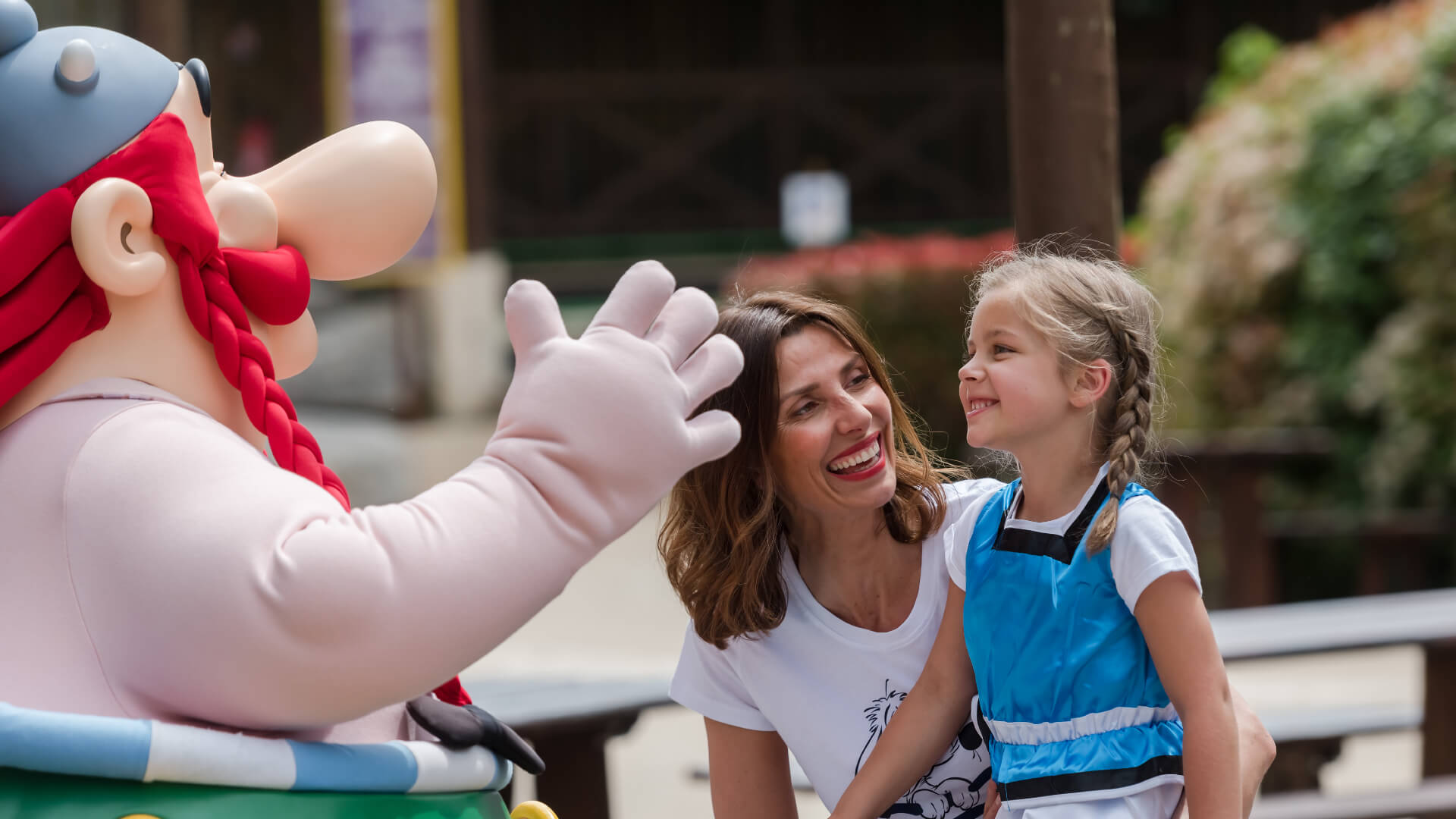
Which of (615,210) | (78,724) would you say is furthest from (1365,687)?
(615,210)

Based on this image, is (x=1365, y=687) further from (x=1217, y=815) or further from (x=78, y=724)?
(x=78, y=724)

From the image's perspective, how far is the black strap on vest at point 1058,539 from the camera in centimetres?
179

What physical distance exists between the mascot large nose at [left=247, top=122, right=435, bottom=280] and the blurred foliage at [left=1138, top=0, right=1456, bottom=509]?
415cm

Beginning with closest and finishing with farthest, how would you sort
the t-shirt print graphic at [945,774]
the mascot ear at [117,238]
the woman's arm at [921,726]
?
the mascot ear at [117,238] < the woman's arm at [921,726] < the t-shirt print graphic at [945,774]

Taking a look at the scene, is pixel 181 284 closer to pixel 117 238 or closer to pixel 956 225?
pixel 117 238

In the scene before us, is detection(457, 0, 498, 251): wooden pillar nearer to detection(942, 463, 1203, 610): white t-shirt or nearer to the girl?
the girl

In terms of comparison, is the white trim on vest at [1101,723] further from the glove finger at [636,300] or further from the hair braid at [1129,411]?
the glove finger at [636,300]

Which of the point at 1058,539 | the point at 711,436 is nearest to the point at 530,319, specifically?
the point at 711,436

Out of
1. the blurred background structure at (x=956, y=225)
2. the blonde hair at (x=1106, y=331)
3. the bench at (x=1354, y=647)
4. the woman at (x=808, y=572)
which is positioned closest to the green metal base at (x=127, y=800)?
the woman at (x=808, y=572)

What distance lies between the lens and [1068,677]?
1765 mm

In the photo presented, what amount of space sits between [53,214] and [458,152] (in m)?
9.28

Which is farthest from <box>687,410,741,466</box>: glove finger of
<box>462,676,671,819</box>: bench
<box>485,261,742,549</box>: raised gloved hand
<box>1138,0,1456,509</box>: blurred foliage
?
<box>1138,0,1456,509</box>: blurred foliage

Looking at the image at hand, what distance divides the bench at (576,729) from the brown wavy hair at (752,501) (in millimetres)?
811

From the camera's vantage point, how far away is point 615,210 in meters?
14.1
